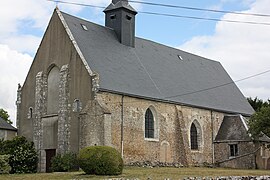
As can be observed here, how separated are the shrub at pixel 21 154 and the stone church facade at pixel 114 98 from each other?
49cm

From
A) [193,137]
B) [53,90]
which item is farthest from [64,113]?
[193,137]

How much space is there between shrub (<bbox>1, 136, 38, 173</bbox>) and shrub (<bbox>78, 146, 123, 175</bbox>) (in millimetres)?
9532

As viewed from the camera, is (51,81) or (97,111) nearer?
(97,111)

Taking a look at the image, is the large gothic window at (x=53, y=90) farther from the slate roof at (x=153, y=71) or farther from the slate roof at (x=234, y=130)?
the slate roof at (x=234, y=130)

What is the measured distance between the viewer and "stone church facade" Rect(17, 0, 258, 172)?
28656 mm

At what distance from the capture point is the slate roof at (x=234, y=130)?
36.2 m

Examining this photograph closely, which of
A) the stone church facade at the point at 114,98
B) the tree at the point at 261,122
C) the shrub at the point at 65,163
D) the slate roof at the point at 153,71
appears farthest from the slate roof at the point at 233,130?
the shrub at the point at 65,163

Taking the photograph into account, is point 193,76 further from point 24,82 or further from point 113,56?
point 24,82

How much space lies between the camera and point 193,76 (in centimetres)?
3919

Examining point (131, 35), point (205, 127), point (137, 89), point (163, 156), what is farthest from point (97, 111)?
point (205, 127)

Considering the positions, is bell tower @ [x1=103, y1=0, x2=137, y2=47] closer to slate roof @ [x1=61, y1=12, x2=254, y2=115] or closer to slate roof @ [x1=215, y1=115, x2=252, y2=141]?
slate roof @ [x1=61, y1=12, x2=254, y2=115]

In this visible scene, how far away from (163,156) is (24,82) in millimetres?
11621

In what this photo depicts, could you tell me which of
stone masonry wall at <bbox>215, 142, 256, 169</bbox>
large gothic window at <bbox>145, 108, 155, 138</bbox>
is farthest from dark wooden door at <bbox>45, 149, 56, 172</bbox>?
stone masonry wall at <bbox>215, 142, 256, 169</bbox>

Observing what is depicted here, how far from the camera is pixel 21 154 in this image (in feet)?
101
